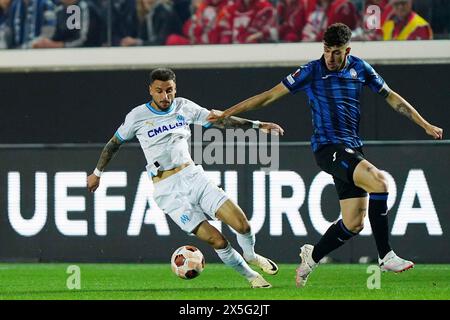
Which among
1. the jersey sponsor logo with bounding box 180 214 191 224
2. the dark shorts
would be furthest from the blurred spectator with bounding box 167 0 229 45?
the dark shorts

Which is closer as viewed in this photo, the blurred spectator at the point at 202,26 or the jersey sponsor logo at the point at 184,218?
the jersey sponsor logo at the point at 184,218

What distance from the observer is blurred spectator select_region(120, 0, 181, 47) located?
16984 mm

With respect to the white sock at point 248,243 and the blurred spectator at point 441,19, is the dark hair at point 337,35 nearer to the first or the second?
the white sock at point 248,243

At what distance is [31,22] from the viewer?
17.4 meters

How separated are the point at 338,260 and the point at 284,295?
452 centimetres

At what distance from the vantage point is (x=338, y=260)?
14.8 m

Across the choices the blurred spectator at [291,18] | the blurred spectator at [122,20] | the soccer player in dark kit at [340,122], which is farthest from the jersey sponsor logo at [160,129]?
the blurred spectator at [122,20]

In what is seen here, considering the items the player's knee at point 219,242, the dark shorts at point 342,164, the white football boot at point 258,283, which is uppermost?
the dark shorts at point 342,164

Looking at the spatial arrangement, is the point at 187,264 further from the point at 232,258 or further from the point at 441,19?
the point at 441,19

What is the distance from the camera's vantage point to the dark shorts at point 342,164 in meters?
10.6

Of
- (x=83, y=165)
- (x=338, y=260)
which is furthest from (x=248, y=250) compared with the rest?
(x=83, y=165)

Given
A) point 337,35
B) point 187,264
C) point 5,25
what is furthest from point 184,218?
point 5,25

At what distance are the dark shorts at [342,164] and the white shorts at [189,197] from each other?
101cm
